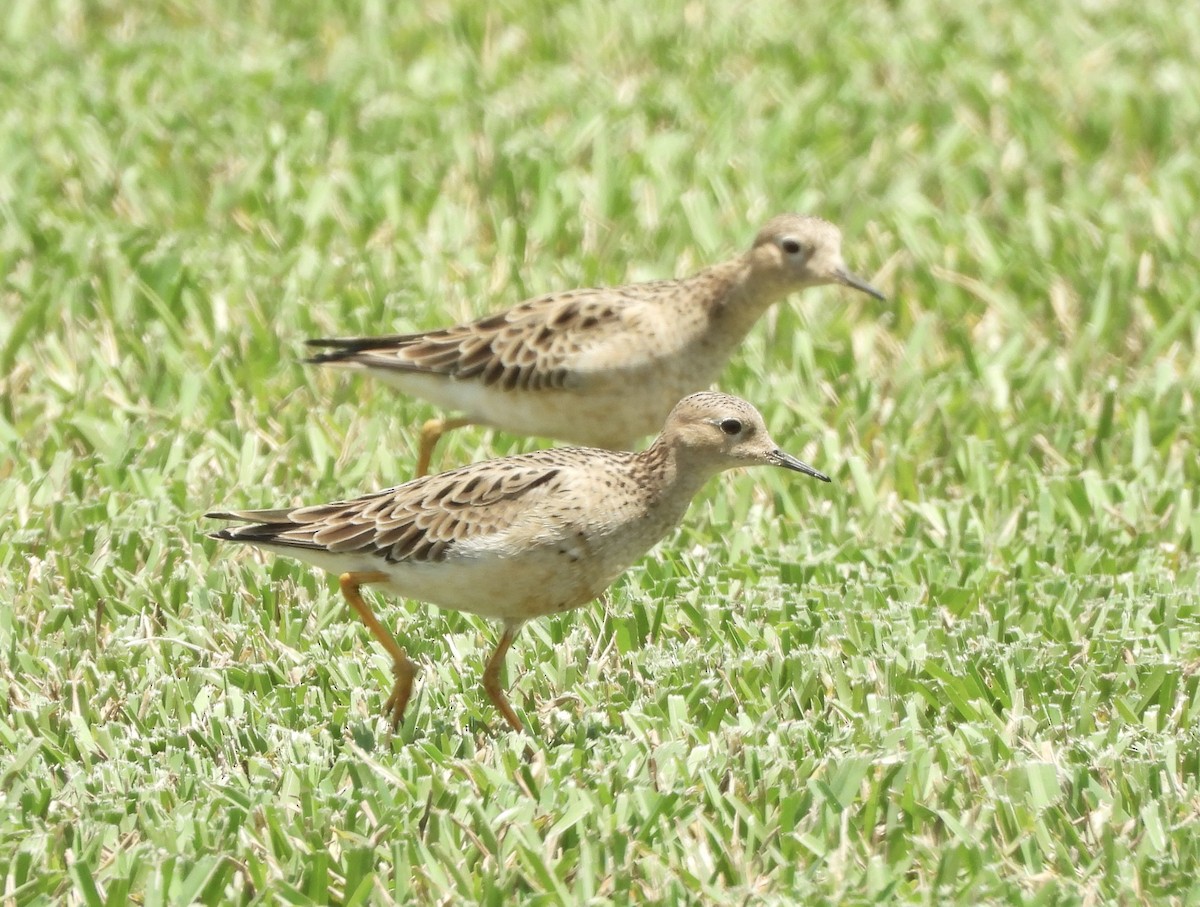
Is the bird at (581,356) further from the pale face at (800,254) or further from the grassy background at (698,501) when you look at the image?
the grassy background at (698,501)

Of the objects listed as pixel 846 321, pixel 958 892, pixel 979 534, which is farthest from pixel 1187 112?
pixel 958 892

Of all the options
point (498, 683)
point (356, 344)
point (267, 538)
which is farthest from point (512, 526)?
point (356, 344)

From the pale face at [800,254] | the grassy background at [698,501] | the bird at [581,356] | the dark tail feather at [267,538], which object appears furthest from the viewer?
the pale face at [800,254]

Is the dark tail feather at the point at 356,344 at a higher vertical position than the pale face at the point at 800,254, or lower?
lower

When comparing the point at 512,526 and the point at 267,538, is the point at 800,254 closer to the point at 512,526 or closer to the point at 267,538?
the point at 512,526

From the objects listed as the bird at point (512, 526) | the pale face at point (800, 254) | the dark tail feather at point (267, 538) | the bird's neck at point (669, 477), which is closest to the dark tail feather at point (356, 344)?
the pale face at point (800, 254)

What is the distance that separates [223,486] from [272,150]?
3.45m

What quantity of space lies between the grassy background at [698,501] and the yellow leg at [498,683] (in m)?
0.12

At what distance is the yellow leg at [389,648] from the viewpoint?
6113mm

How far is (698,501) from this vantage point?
315 inches

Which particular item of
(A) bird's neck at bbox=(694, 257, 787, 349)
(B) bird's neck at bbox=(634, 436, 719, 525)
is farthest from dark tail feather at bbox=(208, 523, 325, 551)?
(A) bird's neck at bbox=(694, 257, 787, 349)

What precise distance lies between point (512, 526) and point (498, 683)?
1.71 ft

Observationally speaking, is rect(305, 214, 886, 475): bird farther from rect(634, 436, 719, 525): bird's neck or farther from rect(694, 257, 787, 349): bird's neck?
rect(634, 436, 719, 525): bird's neck

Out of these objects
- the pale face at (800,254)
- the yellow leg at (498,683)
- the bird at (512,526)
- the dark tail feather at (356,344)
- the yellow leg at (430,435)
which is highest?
the pale face at (800,254)
